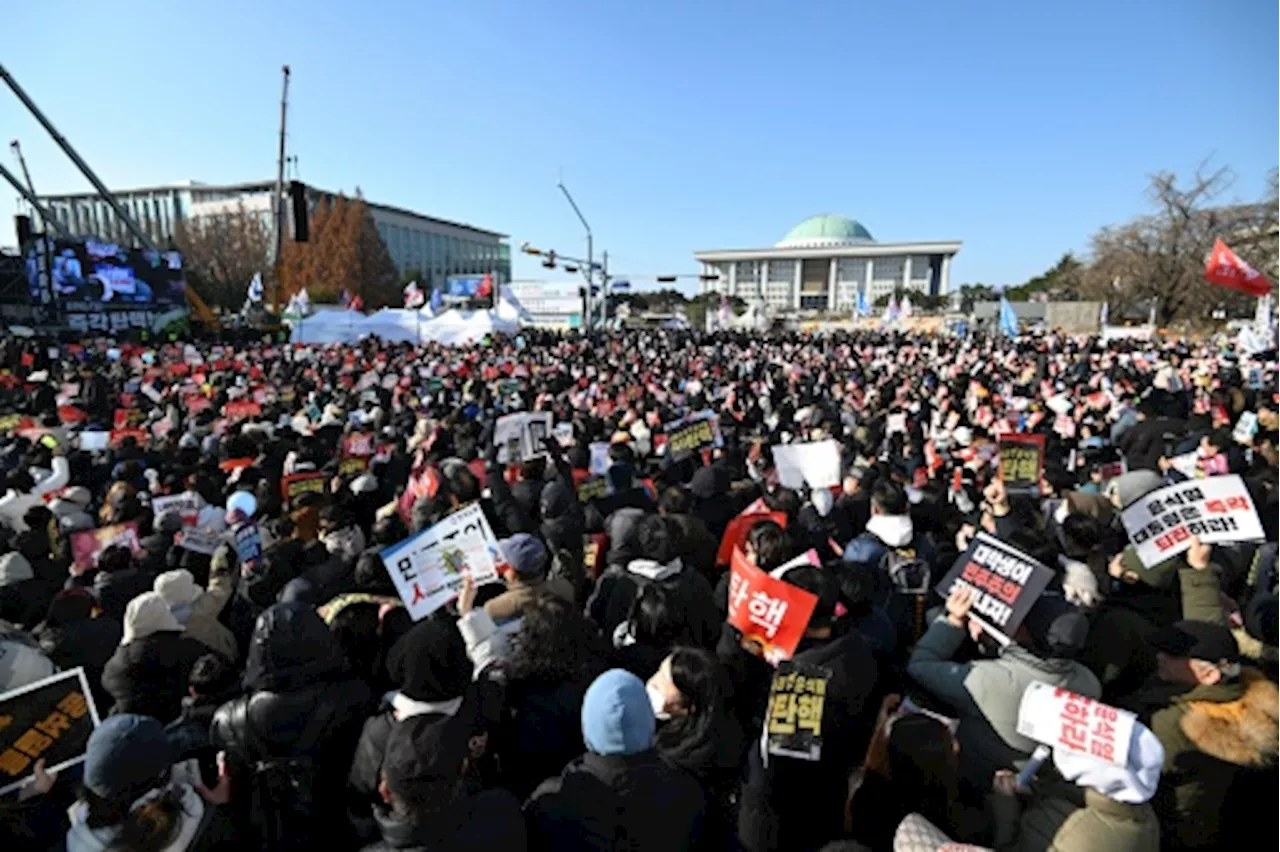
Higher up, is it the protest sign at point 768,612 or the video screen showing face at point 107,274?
the video screen showing face at point 107,274

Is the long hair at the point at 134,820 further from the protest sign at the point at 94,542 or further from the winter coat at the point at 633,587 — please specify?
the protest sign at the point at 94,542

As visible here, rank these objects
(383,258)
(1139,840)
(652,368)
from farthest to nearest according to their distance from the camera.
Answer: (383,258) < (652,368) < (1139,840)

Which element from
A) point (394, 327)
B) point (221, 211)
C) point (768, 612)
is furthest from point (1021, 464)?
point (221, 211)

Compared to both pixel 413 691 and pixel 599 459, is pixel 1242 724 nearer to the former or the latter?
pixel 413 691

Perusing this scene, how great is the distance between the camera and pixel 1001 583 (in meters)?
2.88

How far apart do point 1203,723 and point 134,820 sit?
3.25 metres

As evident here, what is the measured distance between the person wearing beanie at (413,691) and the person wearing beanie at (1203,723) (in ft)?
7.87

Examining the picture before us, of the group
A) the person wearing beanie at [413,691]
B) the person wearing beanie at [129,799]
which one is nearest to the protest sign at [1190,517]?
the person wearing beanie at [413,691]

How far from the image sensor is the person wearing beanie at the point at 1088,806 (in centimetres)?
183

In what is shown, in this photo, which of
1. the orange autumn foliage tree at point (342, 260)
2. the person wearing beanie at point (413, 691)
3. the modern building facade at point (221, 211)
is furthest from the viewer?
the modern building facade at point (221, 211)

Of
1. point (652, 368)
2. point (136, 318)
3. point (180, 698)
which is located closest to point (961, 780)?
point (180, 698)

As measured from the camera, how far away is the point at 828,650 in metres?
2.59

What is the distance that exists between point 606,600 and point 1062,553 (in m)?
2.74

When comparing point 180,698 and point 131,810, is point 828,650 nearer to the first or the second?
point 131,810
